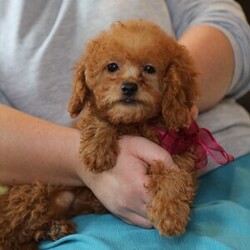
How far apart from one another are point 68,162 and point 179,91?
288mm

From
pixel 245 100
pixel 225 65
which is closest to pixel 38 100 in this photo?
pixel 225 65

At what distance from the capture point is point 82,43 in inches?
51.4

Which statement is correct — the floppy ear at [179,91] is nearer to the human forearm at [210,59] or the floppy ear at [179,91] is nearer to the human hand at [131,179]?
the human hand at [131,179]

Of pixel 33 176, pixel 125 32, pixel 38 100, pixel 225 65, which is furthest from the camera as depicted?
pixel 225 65

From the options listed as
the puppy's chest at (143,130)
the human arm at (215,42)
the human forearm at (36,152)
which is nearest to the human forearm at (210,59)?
the human arm at (215,42)

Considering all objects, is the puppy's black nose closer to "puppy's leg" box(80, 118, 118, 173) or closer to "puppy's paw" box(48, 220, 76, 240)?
"puppy's leg" box(80, 118, 118, 173)

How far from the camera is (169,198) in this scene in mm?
1000

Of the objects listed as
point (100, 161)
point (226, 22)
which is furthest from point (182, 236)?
point (226, 22)

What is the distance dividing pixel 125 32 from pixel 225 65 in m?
0.46

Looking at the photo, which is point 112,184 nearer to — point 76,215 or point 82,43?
point 76,215

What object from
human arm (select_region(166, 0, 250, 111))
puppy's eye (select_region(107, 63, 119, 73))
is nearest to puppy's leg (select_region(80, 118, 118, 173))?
puppy's eye (select_region(107, 63, 119, 73))

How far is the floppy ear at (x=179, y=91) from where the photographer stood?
1.02 meters

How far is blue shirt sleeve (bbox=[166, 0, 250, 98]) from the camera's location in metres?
1.46

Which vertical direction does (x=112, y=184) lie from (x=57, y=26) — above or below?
below
